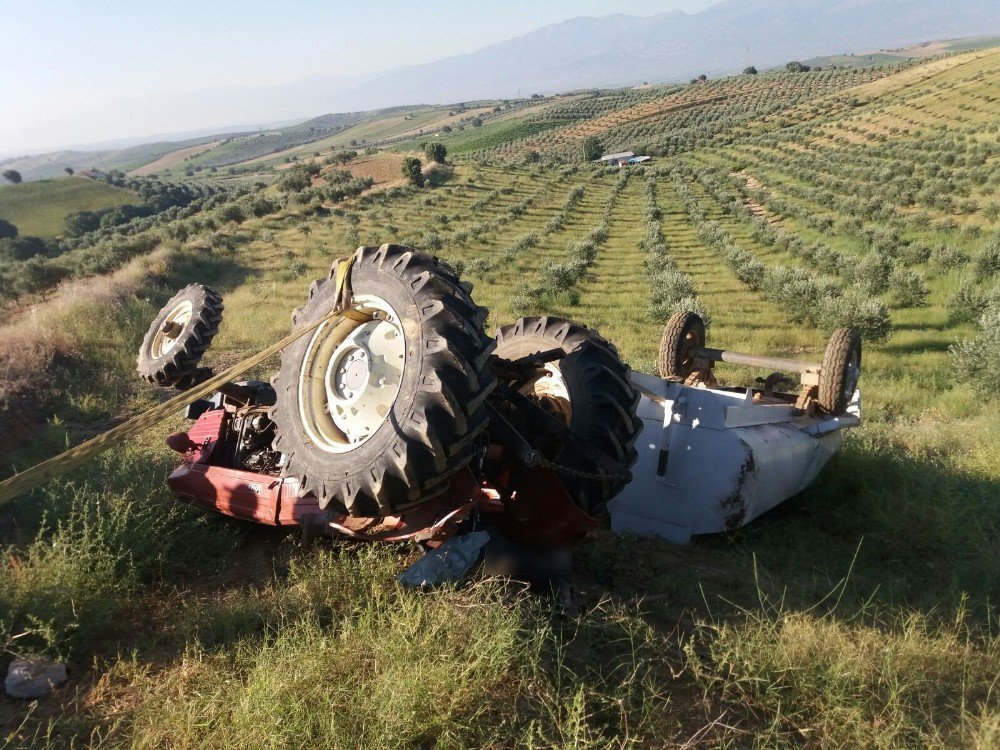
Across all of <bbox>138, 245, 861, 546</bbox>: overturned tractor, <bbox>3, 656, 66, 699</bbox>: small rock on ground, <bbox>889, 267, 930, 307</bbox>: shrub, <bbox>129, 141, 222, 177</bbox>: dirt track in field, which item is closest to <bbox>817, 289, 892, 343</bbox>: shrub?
<bbox>889, 267, 930, 307</bbox>: shrub

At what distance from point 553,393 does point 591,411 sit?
307 mm

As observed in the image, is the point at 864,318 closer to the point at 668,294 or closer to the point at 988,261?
the point at 668,294

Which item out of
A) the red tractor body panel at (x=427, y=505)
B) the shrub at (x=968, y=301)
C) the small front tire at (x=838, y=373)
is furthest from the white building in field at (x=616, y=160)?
the red tractor body panel at (x=427, y=505)

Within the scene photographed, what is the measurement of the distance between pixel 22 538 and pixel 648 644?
501 cm

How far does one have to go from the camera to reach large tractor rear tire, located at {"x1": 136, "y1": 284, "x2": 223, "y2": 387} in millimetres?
5629

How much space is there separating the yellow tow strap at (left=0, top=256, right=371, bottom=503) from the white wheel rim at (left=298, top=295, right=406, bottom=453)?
0.10 m

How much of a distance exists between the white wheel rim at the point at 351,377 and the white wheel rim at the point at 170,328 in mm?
2952

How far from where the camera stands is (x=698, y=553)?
5266 millimetres

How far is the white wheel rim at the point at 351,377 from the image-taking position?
11.5 feet

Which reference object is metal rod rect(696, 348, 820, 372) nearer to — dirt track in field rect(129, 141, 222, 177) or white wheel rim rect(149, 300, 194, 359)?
white wheel rim rect(149, 300, 194, 359)

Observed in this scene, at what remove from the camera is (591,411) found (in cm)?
439

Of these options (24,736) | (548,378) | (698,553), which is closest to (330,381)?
(548,378)

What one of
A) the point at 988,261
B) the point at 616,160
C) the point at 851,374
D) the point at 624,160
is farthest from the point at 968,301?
the point at 616,160

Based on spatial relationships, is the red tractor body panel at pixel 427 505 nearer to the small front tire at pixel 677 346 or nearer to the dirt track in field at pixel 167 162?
→ the small front tire at pixel 677 346
